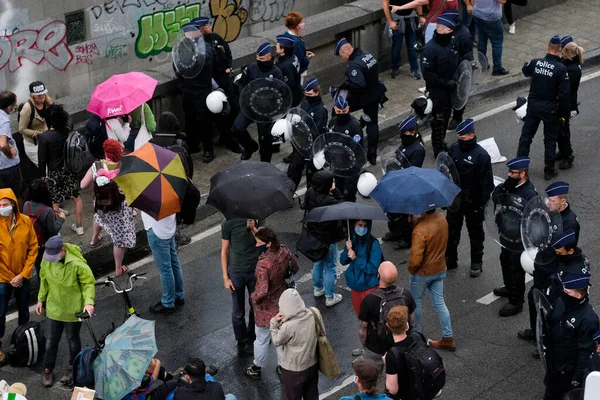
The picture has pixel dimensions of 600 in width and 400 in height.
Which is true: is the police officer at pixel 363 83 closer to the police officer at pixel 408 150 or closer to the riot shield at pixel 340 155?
the riot shield at pixel 340 155

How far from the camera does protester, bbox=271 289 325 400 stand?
9.52 meters

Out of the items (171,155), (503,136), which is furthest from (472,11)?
(171,155)

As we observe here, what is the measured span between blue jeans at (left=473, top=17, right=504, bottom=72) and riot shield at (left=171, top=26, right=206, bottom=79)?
5.07 meters

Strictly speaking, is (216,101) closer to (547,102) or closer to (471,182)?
(471,182)

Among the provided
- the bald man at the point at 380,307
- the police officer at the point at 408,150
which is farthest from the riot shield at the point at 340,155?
the bald man at the point at 380,307

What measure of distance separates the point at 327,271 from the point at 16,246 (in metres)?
3.06

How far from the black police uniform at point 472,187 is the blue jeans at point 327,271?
145 cm

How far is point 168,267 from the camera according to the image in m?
11.7

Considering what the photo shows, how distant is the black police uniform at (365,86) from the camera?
14305 millimetres

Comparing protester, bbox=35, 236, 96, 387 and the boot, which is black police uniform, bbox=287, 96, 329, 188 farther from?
protester, bbox=35, 236, 96, 387

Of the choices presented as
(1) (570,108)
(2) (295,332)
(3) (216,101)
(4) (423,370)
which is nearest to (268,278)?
(2) (295,332)

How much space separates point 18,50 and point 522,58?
7.71 meters

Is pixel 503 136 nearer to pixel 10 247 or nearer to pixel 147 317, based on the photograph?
pixel 147 317

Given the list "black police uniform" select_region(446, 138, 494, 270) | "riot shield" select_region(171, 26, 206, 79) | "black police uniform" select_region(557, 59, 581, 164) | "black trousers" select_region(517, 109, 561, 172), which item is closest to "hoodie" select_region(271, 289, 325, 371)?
"black police uniform" select_region(446, 138, 494, 270)
